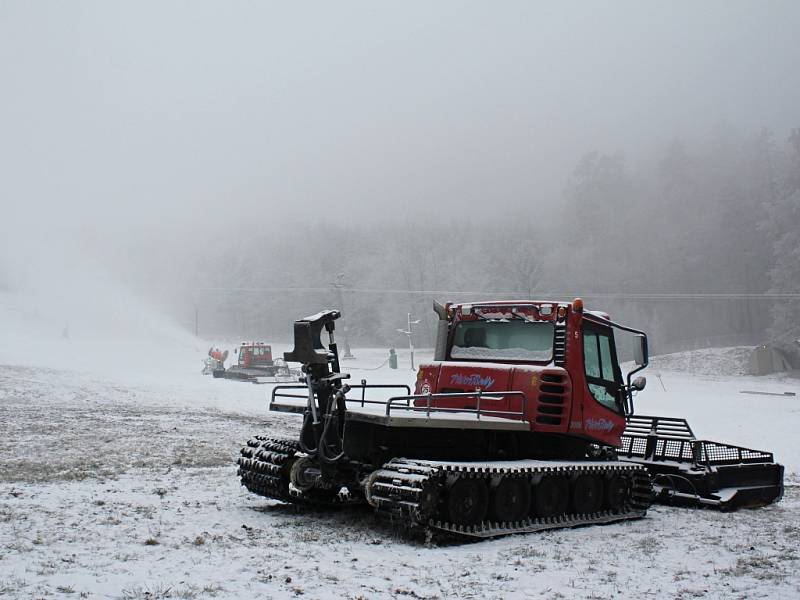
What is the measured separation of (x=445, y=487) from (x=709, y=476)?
5.11m

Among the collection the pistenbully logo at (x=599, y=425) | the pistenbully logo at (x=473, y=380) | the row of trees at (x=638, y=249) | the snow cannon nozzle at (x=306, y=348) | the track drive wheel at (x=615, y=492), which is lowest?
the track drive wheel at (x=615, y=492)

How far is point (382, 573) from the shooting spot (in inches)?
291

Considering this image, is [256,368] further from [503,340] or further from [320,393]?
[320,393]

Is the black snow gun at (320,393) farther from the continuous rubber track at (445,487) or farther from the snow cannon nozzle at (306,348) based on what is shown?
the continuous rubber track at (445,487)

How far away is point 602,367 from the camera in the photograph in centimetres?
1160

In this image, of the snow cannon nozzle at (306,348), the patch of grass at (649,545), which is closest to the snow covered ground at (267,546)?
the patch of grass at (649,545)


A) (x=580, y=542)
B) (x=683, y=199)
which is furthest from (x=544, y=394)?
(x=683, y=199)

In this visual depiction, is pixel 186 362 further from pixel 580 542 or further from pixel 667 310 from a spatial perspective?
pixel 580 542

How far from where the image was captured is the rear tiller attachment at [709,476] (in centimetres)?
1203

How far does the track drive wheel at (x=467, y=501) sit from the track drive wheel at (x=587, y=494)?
1.68 metres

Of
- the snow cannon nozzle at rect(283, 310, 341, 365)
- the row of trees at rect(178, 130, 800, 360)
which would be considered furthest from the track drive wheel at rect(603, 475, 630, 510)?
the row of trees at rect(178, 130, 800, 360)

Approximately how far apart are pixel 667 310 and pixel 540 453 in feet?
218

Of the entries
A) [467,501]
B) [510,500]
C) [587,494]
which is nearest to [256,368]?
[587,494]

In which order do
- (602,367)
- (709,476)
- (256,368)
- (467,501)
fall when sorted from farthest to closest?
(256,368) → (709,476) → (602,367) → (467,501)
